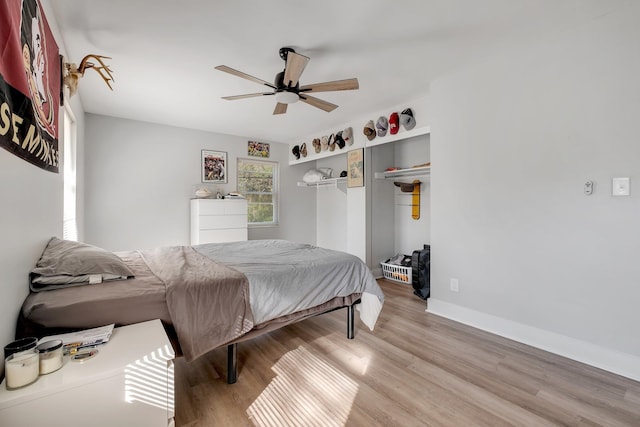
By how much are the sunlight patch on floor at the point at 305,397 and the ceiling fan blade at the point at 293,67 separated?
224cm

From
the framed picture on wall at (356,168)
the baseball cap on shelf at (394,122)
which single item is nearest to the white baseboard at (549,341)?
the framed picture on wall at (356,168)

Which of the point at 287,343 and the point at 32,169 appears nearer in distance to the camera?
the point at 32,169

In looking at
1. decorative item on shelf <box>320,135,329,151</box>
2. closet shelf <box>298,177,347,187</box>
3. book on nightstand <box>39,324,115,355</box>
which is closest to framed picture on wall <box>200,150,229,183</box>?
closet shelf <box>298,177,347,187</box>

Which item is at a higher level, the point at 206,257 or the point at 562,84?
the point at 562,84

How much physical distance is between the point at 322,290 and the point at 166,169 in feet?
12.1

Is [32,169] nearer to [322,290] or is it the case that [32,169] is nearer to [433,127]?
[322,290]

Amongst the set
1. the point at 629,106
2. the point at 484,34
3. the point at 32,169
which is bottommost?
the point at 32,169

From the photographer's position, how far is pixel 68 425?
3.26ft

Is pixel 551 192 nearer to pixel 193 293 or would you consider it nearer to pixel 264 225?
pixel 193 293

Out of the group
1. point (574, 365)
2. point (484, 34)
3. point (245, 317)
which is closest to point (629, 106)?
point (484, 34)

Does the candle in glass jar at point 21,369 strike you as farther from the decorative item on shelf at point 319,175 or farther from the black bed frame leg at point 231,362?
the decorative item on shelf at point 319,175

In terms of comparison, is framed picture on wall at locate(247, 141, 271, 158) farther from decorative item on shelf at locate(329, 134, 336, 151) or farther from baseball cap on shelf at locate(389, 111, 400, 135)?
baseball cap on shelf at locate(389, 111, 400, 135)

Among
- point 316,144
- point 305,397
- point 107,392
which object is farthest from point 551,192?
point 316,144

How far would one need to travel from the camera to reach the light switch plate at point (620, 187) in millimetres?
1926
